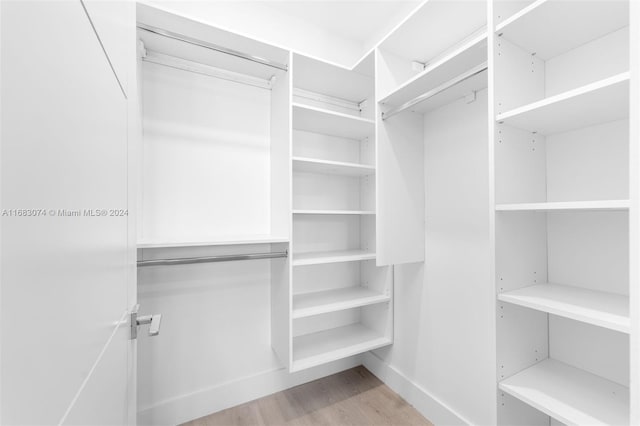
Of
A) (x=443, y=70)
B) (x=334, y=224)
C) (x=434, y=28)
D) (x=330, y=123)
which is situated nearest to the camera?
(x=443, y=70)

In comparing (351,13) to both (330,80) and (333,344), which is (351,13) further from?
(333,344)

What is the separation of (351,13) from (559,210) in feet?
5.97

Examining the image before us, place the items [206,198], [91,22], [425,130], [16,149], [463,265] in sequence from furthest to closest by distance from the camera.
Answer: [425,130], [206,198], [463,265], [91,22], [16,149]

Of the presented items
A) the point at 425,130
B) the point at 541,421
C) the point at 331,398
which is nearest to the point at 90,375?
the point at 541,421

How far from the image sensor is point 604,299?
1.00 m

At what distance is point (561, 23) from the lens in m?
1.00

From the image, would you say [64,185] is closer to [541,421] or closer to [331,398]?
[541,421]

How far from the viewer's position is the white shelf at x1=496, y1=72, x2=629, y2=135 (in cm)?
80

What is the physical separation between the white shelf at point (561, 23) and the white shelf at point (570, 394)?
4.43 ft

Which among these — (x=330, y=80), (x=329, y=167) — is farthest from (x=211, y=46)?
(x=329, y=167)

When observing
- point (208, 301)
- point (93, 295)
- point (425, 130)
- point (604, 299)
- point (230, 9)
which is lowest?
point (208, 301)

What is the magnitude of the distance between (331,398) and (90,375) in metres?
1.80

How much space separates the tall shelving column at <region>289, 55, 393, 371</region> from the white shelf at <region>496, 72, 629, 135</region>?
897 millimetres

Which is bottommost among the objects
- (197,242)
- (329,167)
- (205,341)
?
(205,341)
